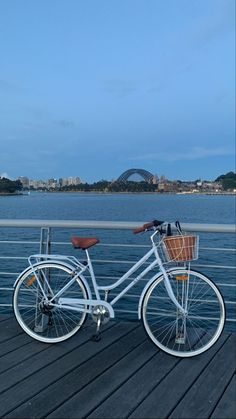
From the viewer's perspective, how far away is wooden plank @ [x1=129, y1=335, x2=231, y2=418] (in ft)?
7.59

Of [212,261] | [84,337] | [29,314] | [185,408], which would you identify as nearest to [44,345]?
[84,337]

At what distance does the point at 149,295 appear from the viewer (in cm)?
306

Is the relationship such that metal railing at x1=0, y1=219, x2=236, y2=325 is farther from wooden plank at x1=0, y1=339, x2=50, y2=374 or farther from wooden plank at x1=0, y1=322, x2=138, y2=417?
wooden plank at x1=0, y1=339, x2=50, y2=374

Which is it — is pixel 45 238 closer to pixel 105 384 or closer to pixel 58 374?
pixel 58 374

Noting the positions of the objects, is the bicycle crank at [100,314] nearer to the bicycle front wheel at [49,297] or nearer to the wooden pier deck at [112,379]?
the bicycle front wheel at [49,297]

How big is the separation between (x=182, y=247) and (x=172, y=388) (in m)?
0.89

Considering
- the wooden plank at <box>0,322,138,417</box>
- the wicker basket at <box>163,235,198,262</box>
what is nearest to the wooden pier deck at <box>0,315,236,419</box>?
the wooden plank at <box>0,322,138,417</box>

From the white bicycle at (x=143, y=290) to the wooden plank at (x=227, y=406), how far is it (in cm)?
49

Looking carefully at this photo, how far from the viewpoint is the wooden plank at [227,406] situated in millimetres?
2283

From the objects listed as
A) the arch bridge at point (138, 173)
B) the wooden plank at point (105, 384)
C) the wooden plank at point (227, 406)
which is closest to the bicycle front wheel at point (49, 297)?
the wooden plank at point (105, 384)

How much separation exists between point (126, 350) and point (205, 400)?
82 centimetres

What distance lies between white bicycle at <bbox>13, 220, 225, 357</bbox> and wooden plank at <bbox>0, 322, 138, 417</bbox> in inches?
5.5

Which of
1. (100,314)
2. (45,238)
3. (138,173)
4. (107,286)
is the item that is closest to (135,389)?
(100,314)

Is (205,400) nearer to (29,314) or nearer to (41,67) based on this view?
(29,314)
